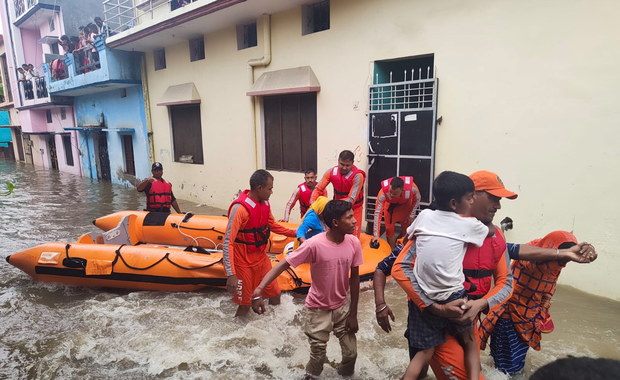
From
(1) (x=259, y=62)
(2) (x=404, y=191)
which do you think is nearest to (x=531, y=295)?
(2) (x=404, y=191)

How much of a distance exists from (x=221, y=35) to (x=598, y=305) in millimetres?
8327

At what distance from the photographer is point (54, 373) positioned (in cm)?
304

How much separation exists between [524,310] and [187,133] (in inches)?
366

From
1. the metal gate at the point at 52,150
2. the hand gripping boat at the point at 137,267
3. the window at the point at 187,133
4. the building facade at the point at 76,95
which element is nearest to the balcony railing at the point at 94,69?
the building facade at the point at 76,95

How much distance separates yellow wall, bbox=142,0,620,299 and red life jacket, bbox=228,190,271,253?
3023 mm

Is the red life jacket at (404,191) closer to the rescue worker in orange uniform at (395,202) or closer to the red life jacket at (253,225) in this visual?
the rescue worker in orange uniform at (395,202)

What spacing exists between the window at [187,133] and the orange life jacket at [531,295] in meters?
8.49

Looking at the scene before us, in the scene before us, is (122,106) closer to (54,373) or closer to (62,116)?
(62,116)

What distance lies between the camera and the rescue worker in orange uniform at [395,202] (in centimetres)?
454

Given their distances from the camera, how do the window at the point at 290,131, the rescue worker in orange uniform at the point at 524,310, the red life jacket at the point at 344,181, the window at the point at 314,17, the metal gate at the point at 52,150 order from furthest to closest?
the metal gate at the point at 52,150
the window at the point at 290,131
the window at the point at 314,17
the red life jacket at the point at 344,181
the rescue worker in orange uniform at the point at 524,310

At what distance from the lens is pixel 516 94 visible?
4406mm

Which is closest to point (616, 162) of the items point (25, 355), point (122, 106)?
point (25, 355)

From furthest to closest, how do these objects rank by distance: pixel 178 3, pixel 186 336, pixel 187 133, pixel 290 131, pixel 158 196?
pixel 187 133, pixel 178 3, pixel 290 131, pixel 158 196, pixel 186 336

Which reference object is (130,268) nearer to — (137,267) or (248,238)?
(137,267)
